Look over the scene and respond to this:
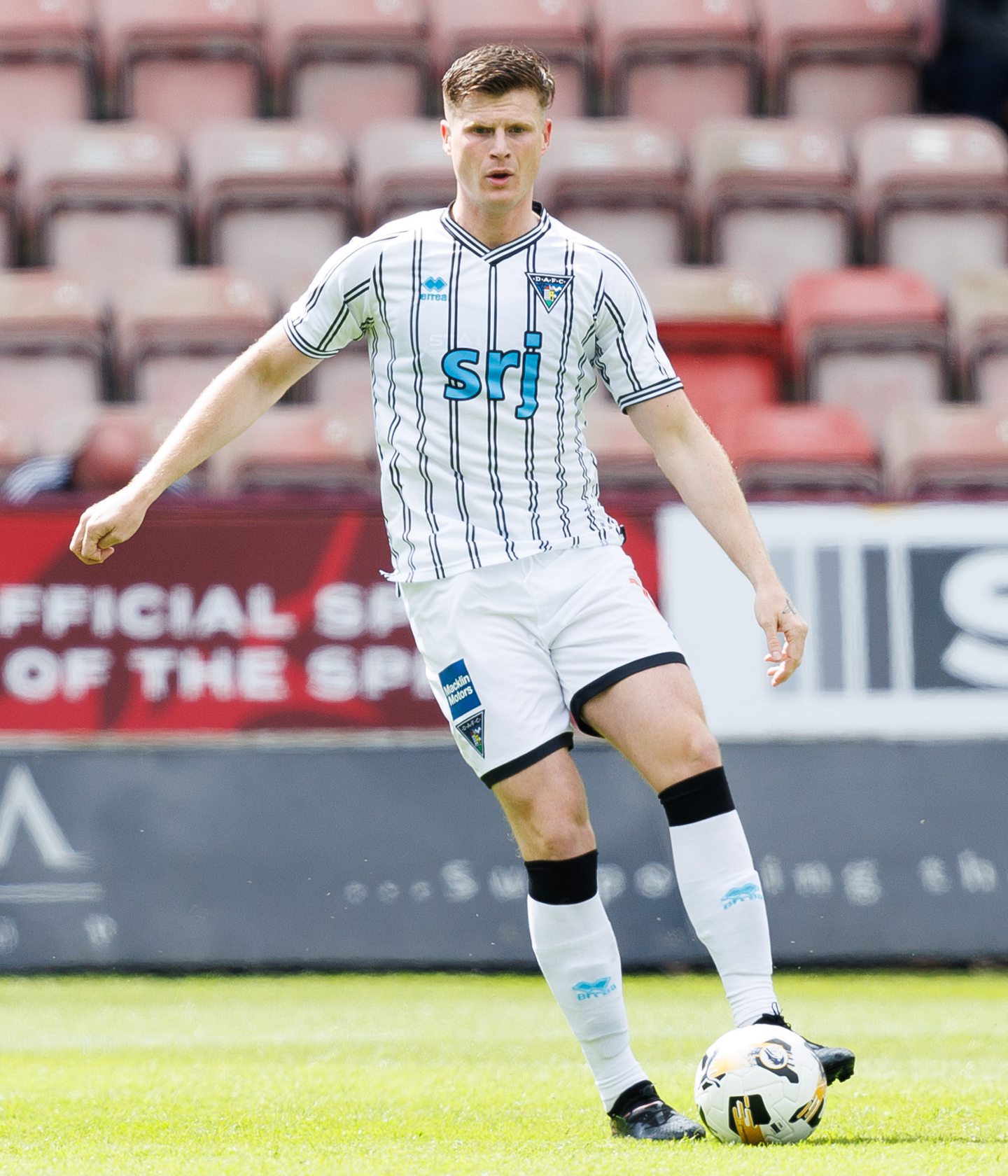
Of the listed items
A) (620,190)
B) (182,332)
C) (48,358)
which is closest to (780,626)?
(182,332)

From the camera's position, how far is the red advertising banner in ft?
22.4

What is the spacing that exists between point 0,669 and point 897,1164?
180 inches

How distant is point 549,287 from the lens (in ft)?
11.9

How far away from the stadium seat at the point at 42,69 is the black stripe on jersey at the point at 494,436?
7.30m

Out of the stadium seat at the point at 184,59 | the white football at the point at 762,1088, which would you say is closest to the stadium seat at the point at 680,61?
the stadium seat at the point at 184,59

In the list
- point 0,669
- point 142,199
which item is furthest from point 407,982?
point 142,199

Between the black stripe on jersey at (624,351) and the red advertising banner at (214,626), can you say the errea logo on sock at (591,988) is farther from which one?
the red advertising banner at (214,626)

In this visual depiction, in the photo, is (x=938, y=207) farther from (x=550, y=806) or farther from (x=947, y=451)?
(x=550, y=806)

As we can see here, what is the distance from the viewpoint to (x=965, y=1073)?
15.0ft

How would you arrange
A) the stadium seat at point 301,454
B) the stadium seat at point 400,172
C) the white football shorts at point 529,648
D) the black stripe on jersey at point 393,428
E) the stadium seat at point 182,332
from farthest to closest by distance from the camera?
the stadium seat at point 400,172 → the stadium seat at point 182,332 → the stadium seat at point 301,454 → the black stripe on jersey at point 393,428 → the white football shorts at point 529,648

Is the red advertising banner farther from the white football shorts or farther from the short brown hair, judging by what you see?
the short brown hair

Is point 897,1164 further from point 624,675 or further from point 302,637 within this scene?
point 302,637

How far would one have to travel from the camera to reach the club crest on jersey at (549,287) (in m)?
3.62

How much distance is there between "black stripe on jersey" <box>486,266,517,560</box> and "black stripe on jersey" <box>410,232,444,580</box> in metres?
0.13
